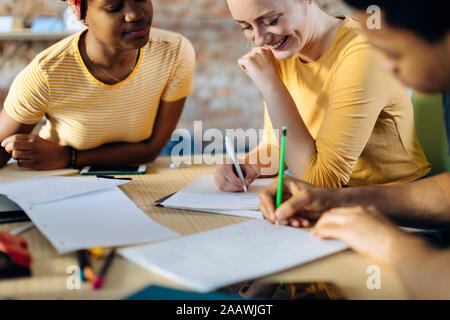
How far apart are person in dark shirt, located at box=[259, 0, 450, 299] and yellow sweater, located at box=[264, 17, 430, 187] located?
257mm

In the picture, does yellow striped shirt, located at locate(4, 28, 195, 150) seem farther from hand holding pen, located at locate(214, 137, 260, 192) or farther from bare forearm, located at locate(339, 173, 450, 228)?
bare forearm, located at locate(339, 173, 450, 228)

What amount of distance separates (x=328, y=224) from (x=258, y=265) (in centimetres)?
17

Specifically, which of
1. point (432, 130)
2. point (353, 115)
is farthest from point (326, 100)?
point (432, 130)

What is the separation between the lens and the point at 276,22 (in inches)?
44.9

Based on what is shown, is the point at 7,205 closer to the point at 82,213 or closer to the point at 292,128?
the point at 82,213

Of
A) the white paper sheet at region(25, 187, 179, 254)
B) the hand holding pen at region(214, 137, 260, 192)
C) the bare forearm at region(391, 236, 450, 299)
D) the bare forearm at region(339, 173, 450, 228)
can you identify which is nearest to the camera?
the bare forearm at region(391, 236, 450, 299)

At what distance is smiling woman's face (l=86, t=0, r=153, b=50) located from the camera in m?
1.23

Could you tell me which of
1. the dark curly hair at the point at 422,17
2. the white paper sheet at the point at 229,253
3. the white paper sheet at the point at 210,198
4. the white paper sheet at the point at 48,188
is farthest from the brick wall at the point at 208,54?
the dark curly hair at the point at 422,17

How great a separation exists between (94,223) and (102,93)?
0.70 m

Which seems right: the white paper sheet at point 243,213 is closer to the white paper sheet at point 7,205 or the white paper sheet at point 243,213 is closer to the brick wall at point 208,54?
the white paper sheet at point 7,205

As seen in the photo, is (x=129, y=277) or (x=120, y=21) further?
(x=120, y=21)

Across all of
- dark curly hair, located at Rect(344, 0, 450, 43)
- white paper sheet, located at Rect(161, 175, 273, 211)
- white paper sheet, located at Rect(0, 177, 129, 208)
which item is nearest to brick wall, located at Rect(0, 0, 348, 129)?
white paper sheet, located at Rect(0, 177, 129, 208)

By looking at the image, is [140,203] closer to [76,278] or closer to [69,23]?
[76,278]

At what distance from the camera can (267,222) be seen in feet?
2.80
